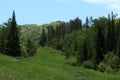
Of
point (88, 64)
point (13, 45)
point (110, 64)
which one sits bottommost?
point (88, 64)

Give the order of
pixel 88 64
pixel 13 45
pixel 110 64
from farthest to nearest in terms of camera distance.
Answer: pixel 88 64
pixel 110 64
pixel 13 45

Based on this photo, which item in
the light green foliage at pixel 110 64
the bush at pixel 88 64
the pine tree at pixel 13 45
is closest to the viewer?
the pine tree at pixel 13 45

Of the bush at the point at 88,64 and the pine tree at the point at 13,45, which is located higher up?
the pine tree at the point at 13,45

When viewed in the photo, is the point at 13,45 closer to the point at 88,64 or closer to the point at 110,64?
the point at 110,64

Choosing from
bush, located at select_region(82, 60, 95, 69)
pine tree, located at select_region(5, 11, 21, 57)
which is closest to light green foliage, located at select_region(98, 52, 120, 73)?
bush, located at select_region(82, 60, 95, 69)

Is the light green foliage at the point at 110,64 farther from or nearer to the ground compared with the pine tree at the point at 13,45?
nearer to the ground

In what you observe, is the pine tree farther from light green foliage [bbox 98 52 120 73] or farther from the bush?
the bush

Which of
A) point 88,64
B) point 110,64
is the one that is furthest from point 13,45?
point 88,64

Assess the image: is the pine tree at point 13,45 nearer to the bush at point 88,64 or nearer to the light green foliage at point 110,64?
the light green foliage at point 110,64

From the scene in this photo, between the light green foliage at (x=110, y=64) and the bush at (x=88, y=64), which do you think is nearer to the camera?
the light green foliage at (x=110, y=64)

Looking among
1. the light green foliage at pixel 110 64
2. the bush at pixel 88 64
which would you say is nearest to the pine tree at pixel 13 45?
the light green foliage at pixel 110 64

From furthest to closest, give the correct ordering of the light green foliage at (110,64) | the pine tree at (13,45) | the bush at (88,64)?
1. the bush at (88,64)
2. the light green foliage at (110,64)
3. the pine tree at (13,45)

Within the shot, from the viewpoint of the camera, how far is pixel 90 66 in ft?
328

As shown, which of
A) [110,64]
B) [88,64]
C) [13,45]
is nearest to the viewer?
[13,45]
